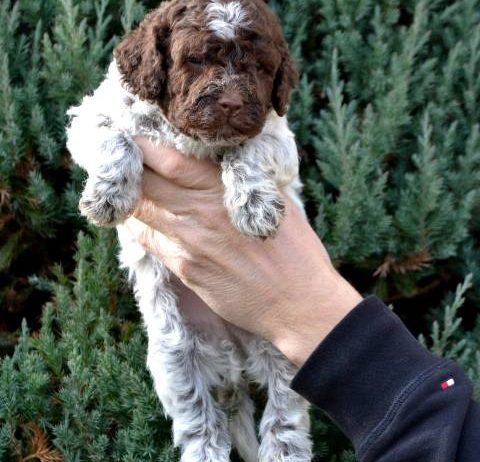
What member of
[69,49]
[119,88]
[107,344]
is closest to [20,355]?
[107,344]

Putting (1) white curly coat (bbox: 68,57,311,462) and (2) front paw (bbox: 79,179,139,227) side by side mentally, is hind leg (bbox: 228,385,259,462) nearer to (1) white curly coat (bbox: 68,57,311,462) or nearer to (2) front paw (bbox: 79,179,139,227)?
(1) white curly coat (bbox: 68,57,311,462)

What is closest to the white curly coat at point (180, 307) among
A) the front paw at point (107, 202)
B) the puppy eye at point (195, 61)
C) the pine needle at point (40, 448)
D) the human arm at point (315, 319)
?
the front paw at point (107, 202)

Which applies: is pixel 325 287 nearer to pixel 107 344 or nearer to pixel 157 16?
pixel 107 344

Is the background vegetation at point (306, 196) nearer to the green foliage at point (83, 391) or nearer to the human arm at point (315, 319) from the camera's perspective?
the green foliage at point (83, 391)

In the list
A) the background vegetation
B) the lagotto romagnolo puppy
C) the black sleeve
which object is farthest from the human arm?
the background vegetation

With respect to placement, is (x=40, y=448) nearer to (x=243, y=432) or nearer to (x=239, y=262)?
(x=243, y=432)

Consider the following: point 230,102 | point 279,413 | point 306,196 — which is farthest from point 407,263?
point 230,102

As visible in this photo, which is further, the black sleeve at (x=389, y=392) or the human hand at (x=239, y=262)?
the human hand at (x=239, y=262)
